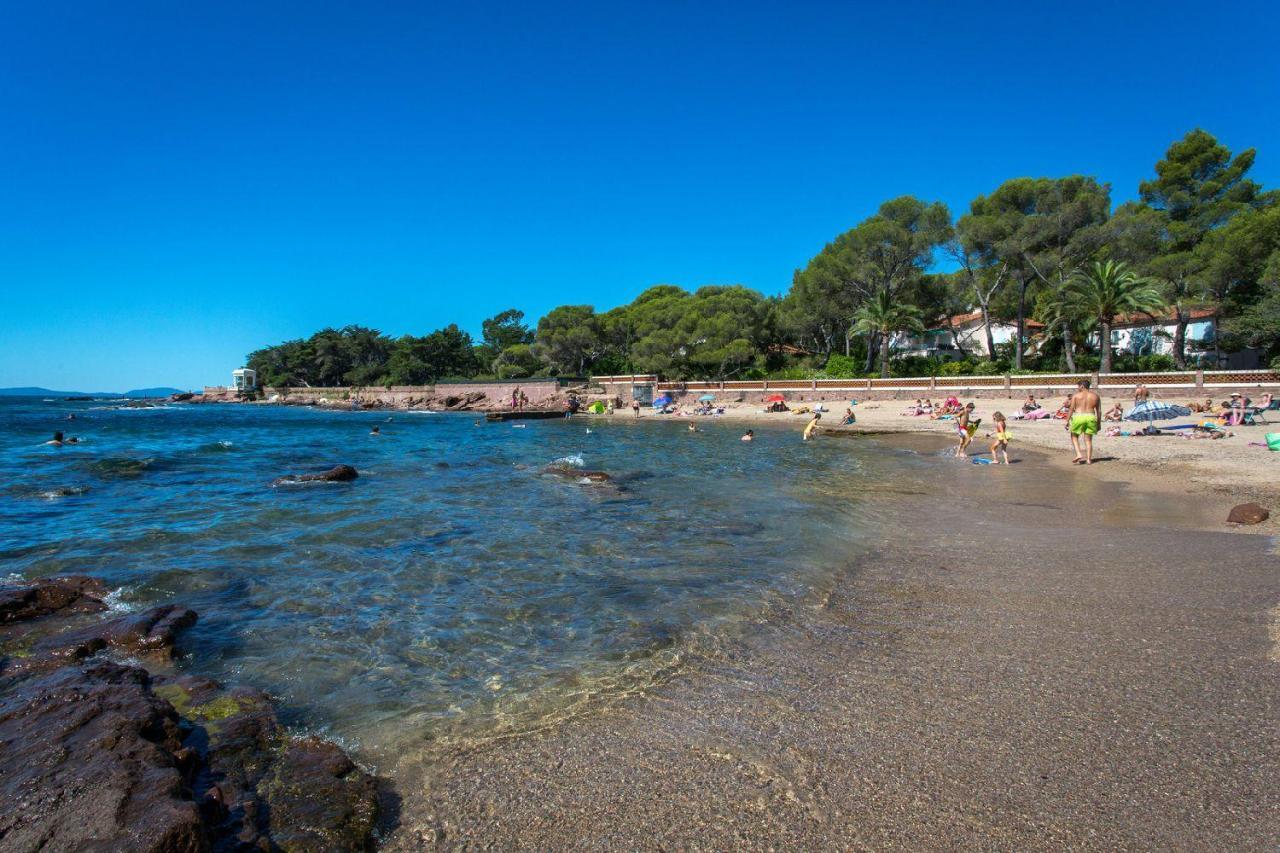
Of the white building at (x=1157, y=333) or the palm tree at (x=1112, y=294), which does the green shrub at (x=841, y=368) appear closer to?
the palm tree at (x=1112, y=294)

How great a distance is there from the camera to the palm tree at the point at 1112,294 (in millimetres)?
35000

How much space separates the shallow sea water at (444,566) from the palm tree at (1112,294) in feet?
84.9

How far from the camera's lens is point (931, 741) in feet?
12.1

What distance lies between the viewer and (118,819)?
8.70ft

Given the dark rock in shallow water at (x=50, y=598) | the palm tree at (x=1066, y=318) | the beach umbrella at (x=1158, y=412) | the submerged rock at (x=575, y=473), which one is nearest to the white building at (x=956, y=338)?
the palm tree at (x=1066, y=318)

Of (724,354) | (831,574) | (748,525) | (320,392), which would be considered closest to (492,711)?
(831,574)

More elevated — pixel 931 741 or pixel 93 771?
pixel 93 771

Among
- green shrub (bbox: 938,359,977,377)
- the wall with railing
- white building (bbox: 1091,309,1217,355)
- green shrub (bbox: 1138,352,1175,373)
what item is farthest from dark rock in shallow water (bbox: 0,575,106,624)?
white building (bbox: 1091,309,1217,355)

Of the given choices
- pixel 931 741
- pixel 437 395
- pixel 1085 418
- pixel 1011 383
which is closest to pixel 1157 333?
pixel 1011 383

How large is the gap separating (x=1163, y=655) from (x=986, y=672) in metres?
1.40

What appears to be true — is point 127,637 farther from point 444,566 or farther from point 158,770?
point 444,566

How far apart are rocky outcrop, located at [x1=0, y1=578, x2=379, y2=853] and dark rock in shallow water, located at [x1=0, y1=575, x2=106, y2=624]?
1432 millimetres

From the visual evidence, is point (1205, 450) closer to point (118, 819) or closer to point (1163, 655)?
point (1163, 655)

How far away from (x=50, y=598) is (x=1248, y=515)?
15194mm
